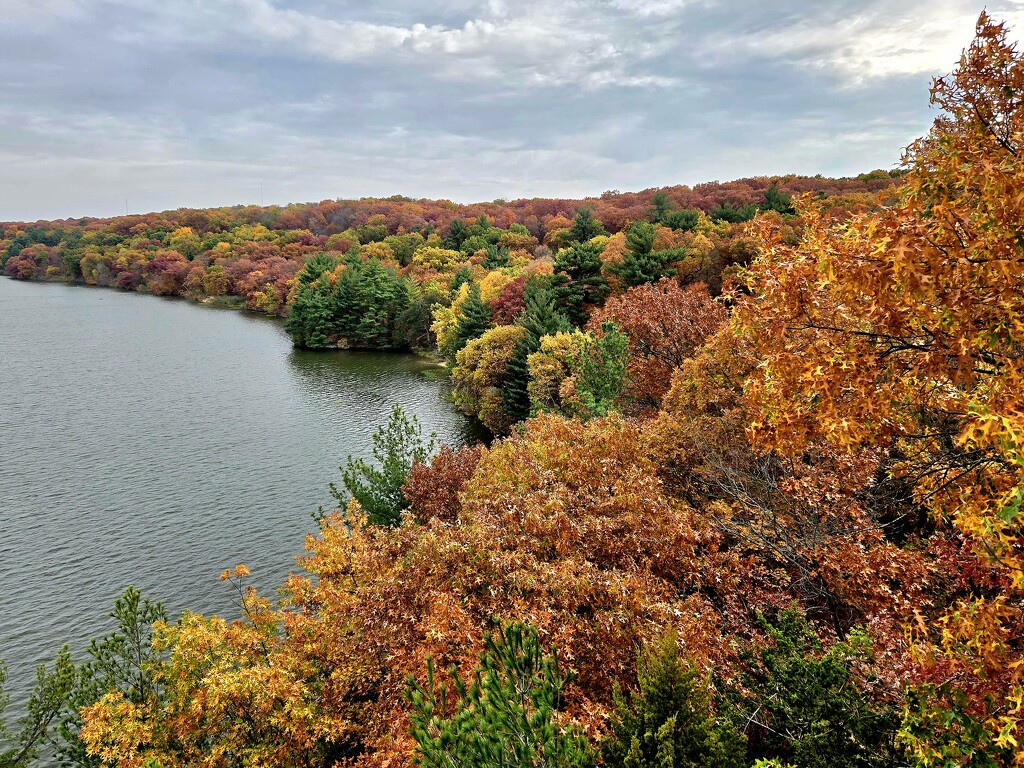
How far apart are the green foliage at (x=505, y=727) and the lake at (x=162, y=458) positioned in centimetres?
1756

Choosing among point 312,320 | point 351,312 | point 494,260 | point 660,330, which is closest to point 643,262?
point 660,330

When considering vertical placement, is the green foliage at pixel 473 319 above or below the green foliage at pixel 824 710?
above

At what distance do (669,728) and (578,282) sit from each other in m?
36.3

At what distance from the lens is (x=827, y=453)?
38.4 feet

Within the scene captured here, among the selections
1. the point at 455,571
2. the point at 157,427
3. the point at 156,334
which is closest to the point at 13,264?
the point at 156,334

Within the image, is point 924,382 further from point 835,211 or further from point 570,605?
point 835,211

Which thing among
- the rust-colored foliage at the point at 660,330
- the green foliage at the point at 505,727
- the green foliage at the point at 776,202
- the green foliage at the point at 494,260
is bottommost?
the green foliage at the point at 505,727

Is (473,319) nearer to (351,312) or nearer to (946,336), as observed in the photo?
(351,312)

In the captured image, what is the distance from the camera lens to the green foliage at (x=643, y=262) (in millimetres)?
37188

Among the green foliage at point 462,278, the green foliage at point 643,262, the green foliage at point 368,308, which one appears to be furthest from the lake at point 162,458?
the green foliage at point 643,262

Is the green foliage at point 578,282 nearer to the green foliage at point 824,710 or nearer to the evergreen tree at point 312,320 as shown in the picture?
the green foliage at point 824,710

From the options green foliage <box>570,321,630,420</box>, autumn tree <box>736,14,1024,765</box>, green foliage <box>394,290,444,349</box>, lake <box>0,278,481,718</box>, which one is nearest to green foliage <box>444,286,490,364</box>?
lake <box>0,278,481,718</box>

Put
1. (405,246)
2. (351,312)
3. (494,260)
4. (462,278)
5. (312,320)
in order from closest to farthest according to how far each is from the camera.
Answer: (462,278), (312,320), (351,312), (494,260), (405,246)

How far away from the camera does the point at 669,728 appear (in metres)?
5.62
